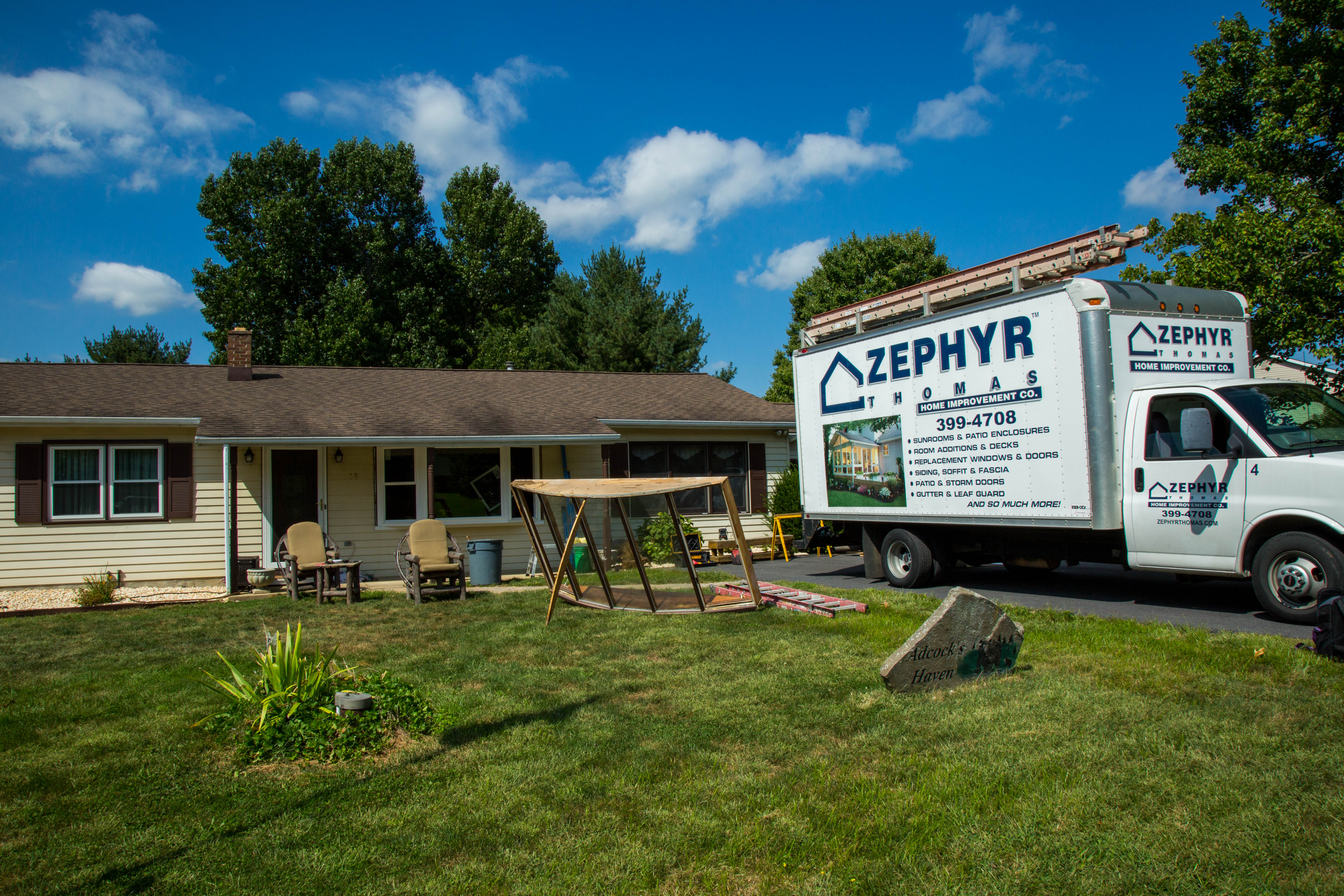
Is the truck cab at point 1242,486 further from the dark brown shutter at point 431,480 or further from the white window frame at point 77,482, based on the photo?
the white window frame at point 77,482

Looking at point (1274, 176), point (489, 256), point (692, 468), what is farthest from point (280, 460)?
point (489, 256)

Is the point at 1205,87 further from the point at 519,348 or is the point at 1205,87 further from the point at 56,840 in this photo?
the point at 519,348

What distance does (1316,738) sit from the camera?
4109mm

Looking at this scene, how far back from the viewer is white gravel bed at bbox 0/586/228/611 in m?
11.5

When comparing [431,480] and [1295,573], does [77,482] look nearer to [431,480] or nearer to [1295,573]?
[431,480]

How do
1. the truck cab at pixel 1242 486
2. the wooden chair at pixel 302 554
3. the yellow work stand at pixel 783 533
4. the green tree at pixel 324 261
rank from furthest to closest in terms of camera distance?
the green tree at pixel 324 261
the yellow work stand at pixel 783 533
the wooden chair at pixel 302 554
the truck cab at pixel 1242 486

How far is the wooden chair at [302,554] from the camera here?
444 inches

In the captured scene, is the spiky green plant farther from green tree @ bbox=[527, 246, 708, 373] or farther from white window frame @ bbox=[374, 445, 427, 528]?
green tree @ bbox=[527, 246, 708, 373]

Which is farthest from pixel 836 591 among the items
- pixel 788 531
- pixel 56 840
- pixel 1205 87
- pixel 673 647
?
pixel 1205 87

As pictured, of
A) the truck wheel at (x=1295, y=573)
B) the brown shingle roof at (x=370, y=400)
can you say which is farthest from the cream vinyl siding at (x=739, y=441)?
the truck wheel at (x=1295, y=573)

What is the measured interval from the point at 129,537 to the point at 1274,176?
72.2ft

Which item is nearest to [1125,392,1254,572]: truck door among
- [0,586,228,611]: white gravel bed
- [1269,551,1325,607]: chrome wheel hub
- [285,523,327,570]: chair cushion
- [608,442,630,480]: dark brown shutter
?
[1269,551,1325,607]: chrome wheel hub

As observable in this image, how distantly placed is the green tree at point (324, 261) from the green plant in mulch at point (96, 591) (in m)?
17.2

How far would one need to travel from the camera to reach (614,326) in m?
32.8
